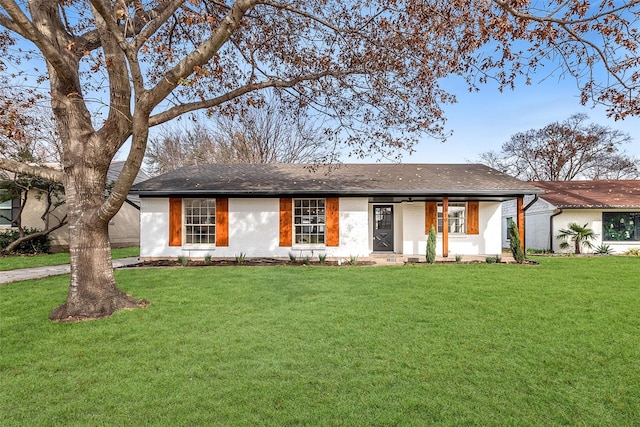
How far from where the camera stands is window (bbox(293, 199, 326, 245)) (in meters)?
11.8

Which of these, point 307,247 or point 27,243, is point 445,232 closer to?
point 307,247

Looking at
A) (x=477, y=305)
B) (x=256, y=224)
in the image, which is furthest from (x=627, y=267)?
(x=256, y=224)

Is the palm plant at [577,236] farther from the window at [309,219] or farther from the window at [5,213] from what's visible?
the window at [5,213]

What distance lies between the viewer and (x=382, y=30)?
5.83 m

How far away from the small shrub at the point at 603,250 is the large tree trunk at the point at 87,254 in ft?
59.2

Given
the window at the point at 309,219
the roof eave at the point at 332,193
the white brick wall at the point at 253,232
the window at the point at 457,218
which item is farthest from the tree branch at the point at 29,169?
the window at the point at 457,218

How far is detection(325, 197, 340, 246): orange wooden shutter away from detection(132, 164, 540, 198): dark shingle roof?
0.40 metres

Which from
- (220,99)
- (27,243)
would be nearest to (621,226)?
(220,99)

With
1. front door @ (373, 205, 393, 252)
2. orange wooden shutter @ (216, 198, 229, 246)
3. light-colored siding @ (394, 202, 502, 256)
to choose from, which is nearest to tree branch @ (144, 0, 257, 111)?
orange wooden shutter @ (216, 198, 229, 246)

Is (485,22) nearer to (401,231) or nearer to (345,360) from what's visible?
(345,360)

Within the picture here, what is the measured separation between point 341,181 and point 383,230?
2.83 metres

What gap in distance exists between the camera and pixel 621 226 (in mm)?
15047

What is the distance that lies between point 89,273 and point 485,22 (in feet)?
22.7

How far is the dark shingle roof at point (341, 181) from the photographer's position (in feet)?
37.0
